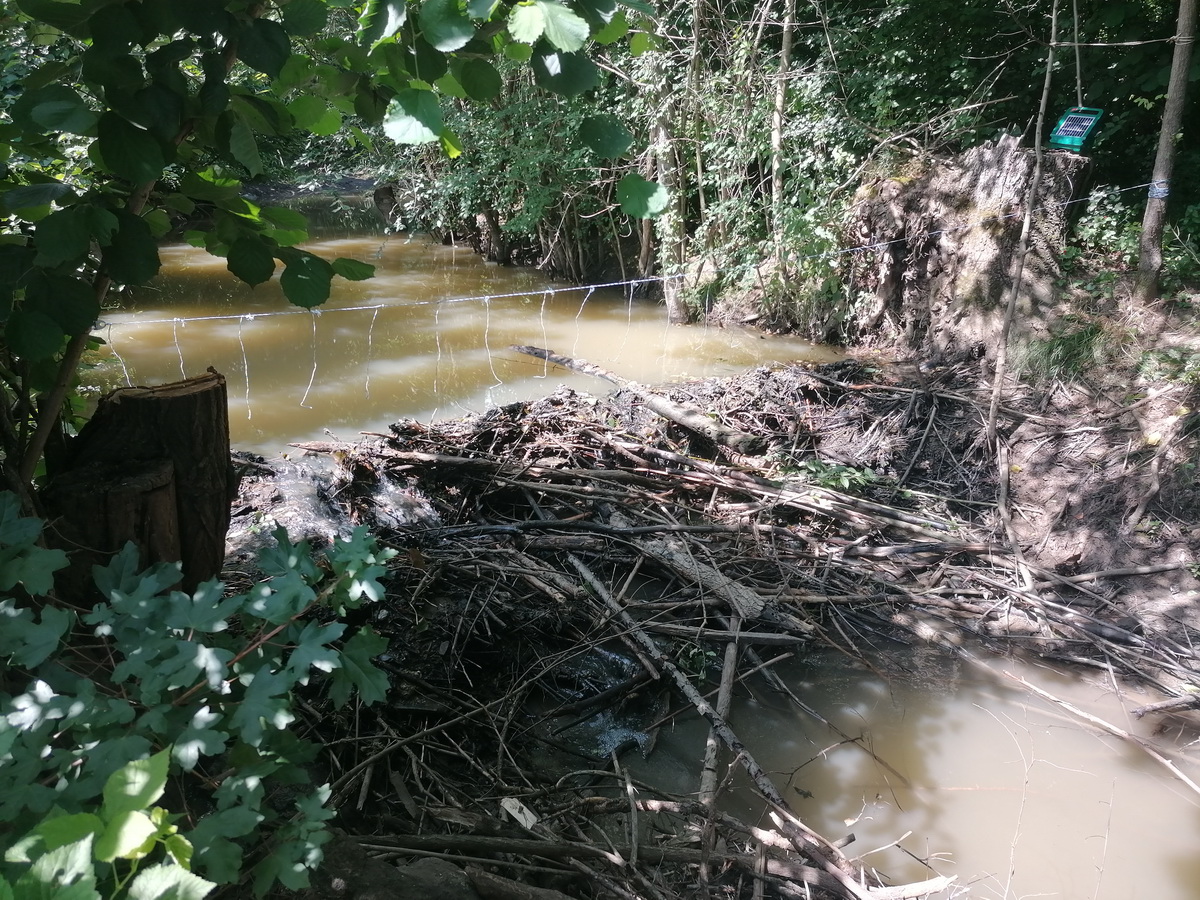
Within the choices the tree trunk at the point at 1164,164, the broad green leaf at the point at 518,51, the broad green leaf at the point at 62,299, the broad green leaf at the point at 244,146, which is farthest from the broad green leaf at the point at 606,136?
the tree trunk at the point at 1164,164

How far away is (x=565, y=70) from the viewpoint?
118 cm

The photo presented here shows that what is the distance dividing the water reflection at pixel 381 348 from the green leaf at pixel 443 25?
4.46 meters

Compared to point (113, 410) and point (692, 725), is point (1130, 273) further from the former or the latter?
point (113, 410)

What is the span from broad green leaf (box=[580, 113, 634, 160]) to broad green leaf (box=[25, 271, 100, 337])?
1017 millimetres

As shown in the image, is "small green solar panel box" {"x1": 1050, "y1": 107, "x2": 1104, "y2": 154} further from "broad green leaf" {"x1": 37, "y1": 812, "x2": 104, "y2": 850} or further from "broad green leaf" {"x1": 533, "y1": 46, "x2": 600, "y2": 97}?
"broad green leaf" {"x1": 37, "y1": 812, "x2": 104, "y2": 850}

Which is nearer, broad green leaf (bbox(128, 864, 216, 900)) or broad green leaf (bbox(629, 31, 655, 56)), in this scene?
broad green leaf (bbox(128, 864, 216, 900))

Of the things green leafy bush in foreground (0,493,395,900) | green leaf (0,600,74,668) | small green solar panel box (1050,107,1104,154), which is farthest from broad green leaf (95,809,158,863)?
small green solar panel box (1050,107,1104,154)

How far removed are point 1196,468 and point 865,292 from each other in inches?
180

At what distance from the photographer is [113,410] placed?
2039 mm

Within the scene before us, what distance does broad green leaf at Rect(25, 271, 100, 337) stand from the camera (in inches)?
56.5

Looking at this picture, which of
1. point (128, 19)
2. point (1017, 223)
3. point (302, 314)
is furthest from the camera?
point (302, 314)

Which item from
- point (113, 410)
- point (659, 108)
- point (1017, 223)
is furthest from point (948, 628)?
point (659, 108)

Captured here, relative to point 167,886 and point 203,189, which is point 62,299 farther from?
point 167,886

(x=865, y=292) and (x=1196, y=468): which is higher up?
(x=865, y=292)
